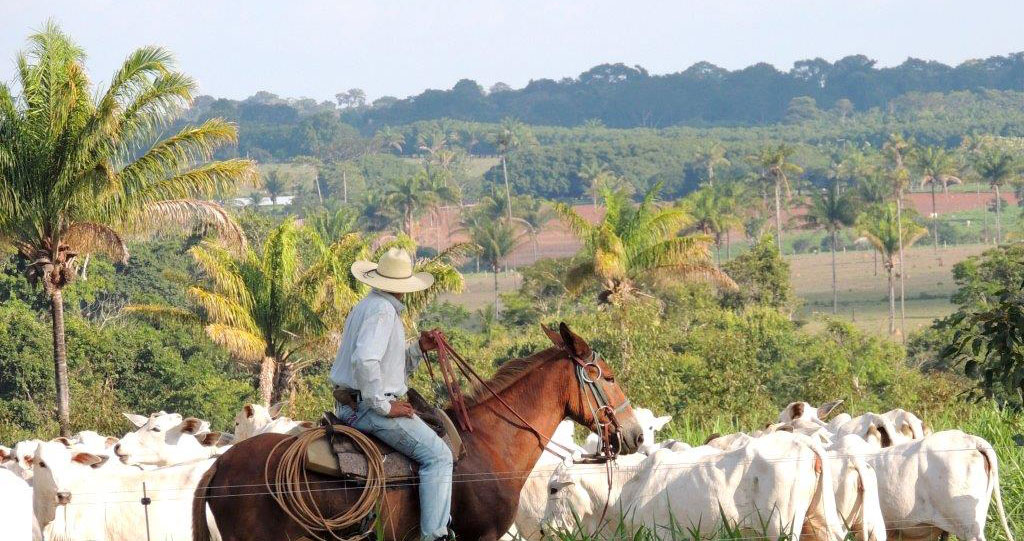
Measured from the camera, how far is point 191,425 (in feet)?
42.5

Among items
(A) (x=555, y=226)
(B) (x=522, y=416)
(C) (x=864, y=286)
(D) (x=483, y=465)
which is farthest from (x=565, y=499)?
(A) (x=555, y=226)

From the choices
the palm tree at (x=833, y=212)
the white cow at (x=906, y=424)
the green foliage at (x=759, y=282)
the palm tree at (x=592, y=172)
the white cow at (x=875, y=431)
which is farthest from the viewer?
the palm tree at (x=592, y=172)

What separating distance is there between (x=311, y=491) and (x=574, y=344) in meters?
1.63

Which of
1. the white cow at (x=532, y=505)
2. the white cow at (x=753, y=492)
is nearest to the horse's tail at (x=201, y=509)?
the white cow at (x=753, y=492)

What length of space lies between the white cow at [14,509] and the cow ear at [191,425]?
5727 millimetres

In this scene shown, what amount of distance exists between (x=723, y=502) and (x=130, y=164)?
1593 centimetres

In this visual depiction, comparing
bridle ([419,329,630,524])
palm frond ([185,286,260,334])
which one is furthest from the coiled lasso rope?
palm frond ([185,286,260,334])

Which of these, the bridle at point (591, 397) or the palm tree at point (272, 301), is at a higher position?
the bridle at point (591, 397)

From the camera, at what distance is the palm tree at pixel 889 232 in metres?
70.6

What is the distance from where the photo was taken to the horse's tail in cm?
722

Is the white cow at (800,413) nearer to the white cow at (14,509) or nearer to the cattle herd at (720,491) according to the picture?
the cattle herd at (720,491)

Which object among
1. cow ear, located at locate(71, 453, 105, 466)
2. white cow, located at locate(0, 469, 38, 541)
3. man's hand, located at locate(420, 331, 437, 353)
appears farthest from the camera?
cow ear, located at locate(71, 453, 105, 466)

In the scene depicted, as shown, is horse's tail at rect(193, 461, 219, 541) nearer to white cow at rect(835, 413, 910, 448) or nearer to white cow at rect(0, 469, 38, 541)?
white cow at rect(0, 469, 38, 541)

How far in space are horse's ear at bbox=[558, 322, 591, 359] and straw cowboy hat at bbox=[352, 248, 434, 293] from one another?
0.76 meters
